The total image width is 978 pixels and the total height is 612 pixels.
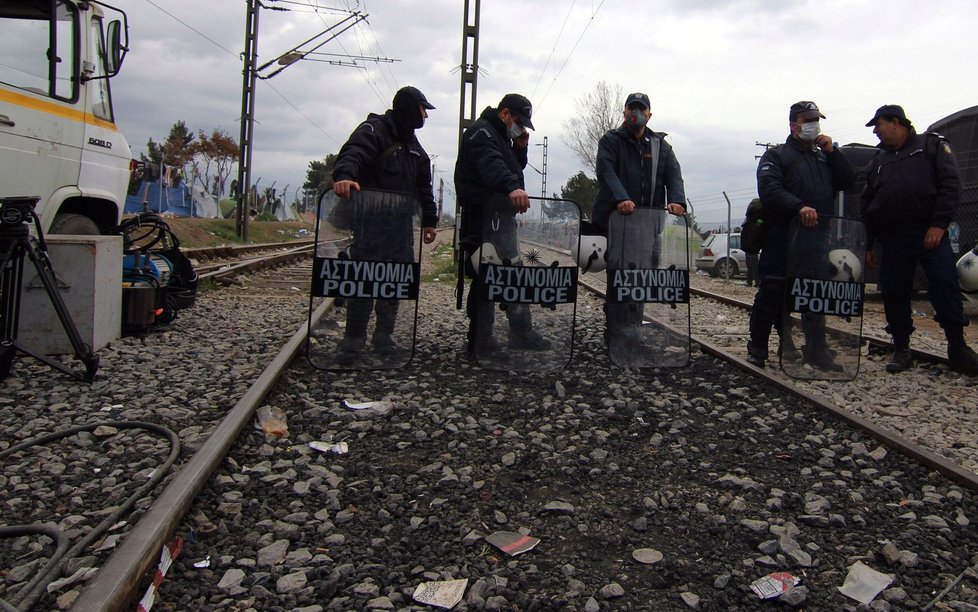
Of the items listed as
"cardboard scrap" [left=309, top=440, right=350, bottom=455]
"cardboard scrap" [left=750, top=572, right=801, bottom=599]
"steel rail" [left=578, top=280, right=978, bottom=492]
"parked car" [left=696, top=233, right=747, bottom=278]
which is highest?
"parked car" [left=696, top=233, right=747, bottom=278]

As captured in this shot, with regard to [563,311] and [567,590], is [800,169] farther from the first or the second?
[567,590]

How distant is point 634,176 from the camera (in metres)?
5.55

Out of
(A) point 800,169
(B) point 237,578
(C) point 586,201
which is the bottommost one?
(B) point 237,578

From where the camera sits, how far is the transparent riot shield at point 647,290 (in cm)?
534

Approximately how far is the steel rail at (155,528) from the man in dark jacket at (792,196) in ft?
12.7

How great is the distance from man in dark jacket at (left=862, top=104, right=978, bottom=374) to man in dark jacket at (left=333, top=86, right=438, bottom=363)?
11.8 ft

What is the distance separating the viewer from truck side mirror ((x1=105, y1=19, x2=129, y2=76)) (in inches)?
264

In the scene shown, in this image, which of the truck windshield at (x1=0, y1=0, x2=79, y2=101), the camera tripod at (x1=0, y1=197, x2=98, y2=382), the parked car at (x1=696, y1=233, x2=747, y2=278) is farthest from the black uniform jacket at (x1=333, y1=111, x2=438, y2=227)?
the parked car at (x1=696, y1=233, x2=747, y2=278)

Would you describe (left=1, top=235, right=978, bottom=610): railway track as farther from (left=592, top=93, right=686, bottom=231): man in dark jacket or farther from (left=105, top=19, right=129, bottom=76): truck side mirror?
(left=105, top=19, right=129, bottom=76): truck side mirror

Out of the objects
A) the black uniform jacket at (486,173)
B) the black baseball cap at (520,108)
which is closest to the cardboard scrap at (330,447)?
the black uniform jacket at (486,173)

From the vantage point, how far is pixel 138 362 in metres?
5.14

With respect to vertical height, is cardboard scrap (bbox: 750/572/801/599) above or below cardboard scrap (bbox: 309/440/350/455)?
below

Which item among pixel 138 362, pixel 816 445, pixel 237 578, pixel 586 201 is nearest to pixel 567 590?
pixel 237 578

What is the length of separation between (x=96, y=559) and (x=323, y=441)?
4.44ft
